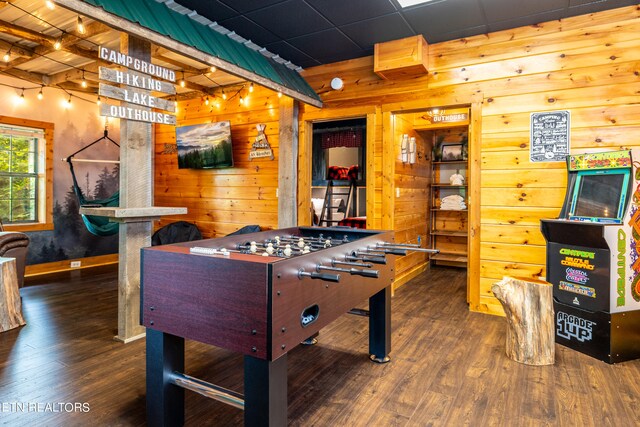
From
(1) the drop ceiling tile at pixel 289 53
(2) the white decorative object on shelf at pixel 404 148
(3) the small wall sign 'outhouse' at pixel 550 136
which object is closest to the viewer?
(3) the small wall sign 'outhouse' at pixel 550 136

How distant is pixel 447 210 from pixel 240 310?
5373mm

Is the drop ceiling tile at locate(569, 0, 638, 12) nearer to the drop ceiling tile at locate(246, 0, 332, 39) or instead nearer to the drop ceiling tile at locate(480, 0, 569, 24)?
the drop ceiling tile at locate(480, 0, 569, 24)

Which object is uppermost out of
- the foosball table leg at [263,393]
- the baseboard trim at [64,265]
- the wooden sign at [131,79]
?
the wooden sign at [131,79]

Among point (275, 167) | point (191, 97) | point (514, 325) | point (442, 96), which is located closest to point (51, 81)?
point (191, 97)

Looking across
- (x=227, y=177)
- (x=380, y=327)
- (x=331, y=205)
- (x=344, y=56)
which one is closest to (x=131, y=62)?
(x=344, y=56)

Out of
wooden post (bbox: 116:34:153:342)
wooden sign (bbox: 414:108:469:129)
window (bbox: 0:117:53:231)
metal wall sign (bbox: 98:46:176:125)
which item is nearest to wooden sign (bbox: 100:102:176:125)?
metal wall sign (bbox: 98:46:176:125)

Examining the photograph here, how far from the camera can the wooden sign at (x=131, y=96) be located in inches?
99.5

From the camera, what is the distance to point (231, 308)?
1443 millimetres

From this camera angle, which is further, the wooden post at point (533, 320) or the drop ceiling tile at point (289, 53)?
the drop ceiling tile at point (289, 53)

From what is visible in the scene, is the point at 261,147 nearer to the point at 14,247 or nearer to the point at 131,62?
the point at 131,62

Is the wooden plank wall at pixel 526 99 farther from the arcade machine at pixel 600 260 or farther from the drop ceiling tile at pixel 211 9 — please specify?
the drop ceiling tile at pixel 211 9

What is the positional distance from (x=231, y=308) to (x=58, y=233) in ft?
17.6

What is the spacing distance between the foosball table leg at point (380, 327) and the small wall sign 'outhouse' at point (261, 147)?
3.04 meters

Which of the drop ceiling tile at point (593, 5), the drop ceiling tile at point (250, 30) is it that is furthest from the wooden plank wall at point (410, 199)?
the drop ceiling tile at point (593, 5)
